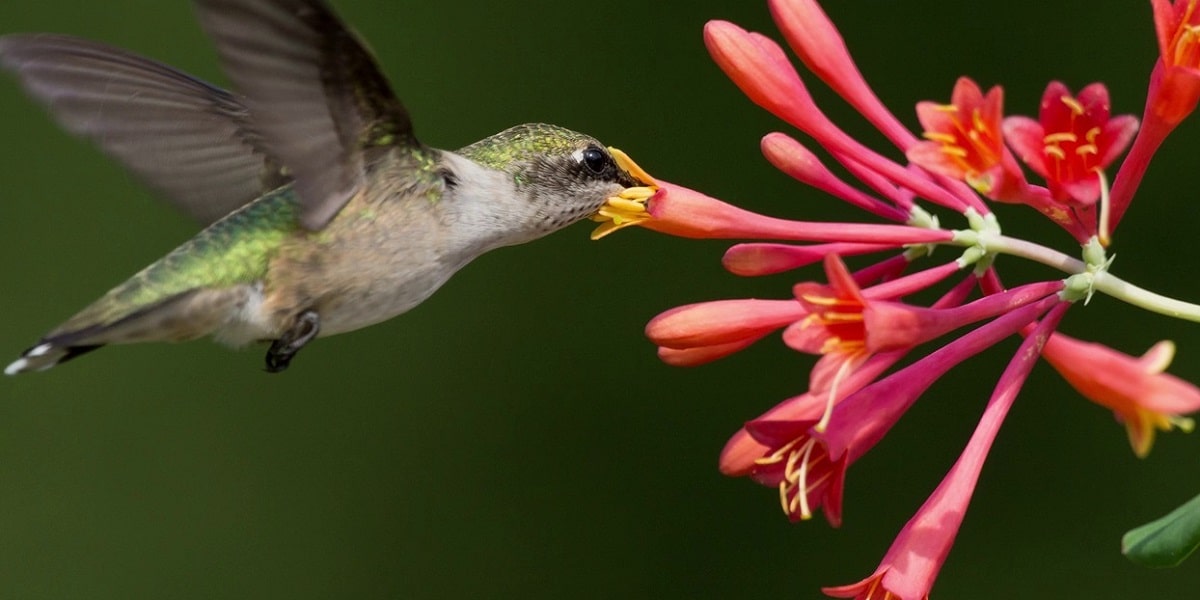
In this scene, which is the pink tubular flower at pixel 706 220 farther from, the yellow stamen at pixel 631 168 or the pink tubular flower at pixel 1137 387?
the pink tubular flower at pixel 1137 387

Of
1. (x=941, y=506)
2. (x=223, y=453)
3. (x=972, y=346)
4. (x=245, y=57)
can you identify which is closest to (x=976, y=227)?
(x=972, y=346)

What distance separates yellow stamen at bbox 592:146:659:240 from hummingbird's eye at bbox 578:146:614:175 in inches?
2.3

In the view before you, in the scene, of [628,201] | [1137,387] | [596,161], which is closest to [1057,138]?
[1137,387]

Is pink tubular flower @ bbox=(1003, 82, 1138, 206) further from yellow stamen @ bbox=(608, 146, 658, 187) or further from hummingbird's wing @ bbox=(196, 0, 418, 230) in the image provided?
hummingbird's wing @ bbox=(196, 0, 418, 230)

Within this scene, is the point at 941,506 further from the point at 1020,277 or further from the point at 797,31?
the point at 1020,277

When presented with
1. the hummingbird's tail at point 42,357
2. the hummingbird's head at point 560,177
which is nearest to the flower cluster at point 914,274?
the hummingbird's head at point 560,177

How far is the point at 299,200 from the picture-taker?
2.06 m

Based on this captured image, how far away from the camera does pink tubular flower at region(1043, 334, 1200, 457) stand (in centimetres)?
135

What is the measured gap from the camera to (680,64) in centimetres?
443

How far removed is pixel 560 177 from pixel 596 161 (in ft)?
0.19

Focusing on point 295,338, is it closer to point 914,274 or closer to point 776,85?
point 776,85

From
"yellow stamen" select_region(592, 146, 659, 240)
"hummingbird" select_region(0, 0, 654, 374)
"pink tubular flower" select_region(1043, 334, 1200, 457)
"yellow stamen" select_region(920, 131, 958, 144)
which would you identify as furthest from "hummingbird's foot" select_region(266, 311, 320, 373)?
"pink tubular flower" select_region(1043, 334, 1200, 457)

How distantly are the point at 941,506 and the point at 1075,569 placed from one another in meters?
2.51

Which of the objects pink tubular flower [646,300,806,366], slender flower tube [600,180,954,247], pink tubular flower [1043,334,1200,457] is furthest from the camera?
slender flower tube [600,180,954,247]
